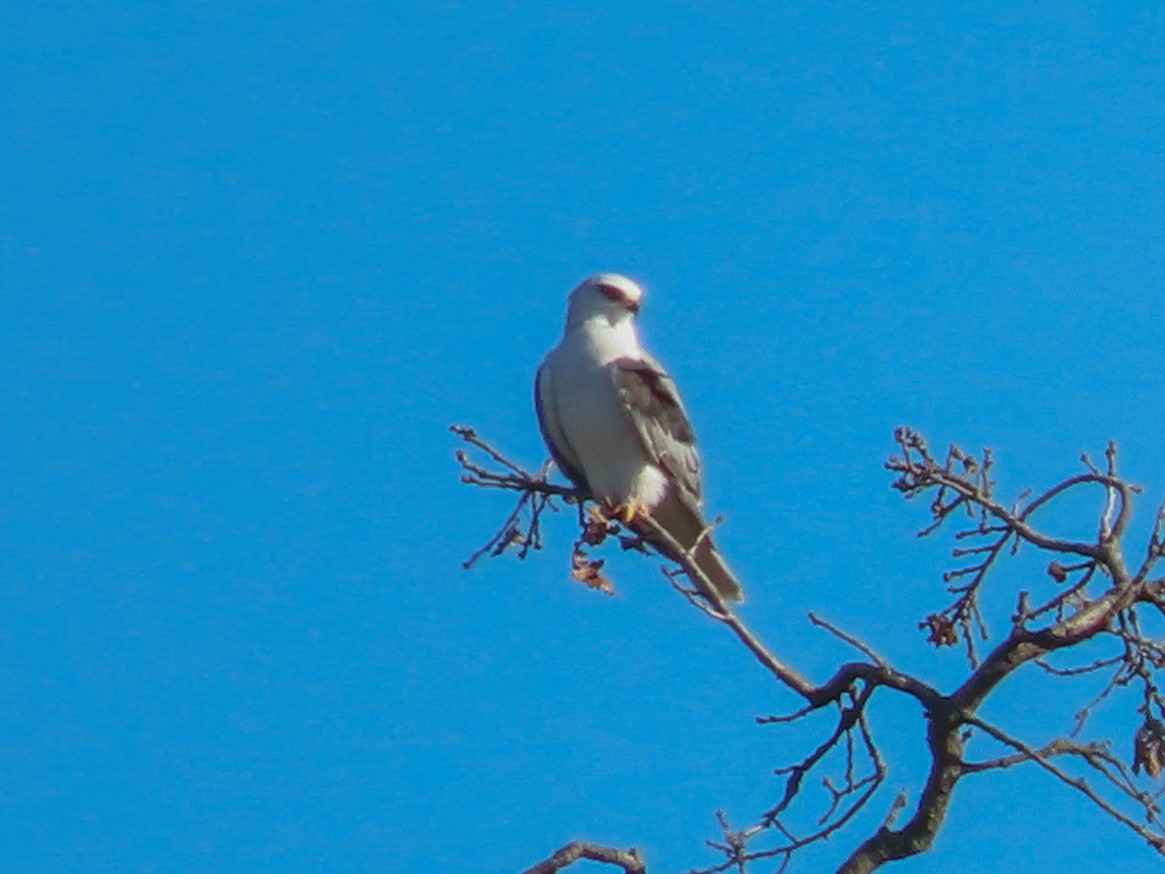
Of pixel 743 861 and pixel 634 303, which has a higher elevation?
pixel 634 303

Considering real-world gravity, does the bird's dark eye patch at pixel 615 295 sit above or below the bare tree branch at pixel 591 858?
above

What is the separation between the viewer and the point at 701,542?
8641 millimetres

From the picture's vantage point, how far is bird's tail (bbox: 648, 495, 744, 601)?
890 centimetres

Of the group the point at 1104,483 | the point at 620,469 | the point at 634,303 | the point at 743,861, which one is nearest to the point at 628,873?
the point at 743,861

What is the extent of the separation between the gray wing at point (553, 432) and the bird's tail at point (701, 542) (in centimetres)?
44

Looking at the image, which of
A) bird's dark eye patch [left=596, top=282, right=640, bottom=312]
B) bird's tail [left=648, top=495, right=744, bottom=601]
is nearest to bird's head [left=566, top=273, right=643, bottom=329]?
bird's dark eye patch [left=596, top=282, right=640, bottom=312]

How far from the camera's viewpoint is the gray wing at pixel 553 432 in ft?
30.4

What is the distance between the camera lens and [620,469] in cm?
916

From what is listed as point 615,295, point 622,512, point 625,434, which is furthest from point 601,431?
point 622,512

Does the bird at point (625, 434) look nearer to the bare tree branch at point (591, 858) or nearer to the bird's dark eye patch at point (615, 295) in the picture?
the bird's dark eye patch at point (615, 295)

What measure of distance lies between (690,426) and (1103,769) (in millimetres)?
4259

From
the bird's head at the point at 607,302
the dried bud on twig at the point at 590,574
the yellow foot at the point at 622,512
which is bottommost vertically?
the dried bud on twig at the point at 590,574

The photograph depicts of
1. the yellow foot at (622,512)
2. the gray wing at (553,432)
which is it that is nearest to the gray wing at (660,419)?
the gray wing at (553,432)

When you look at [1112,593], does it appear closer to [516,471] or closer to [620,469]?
[516,471]
